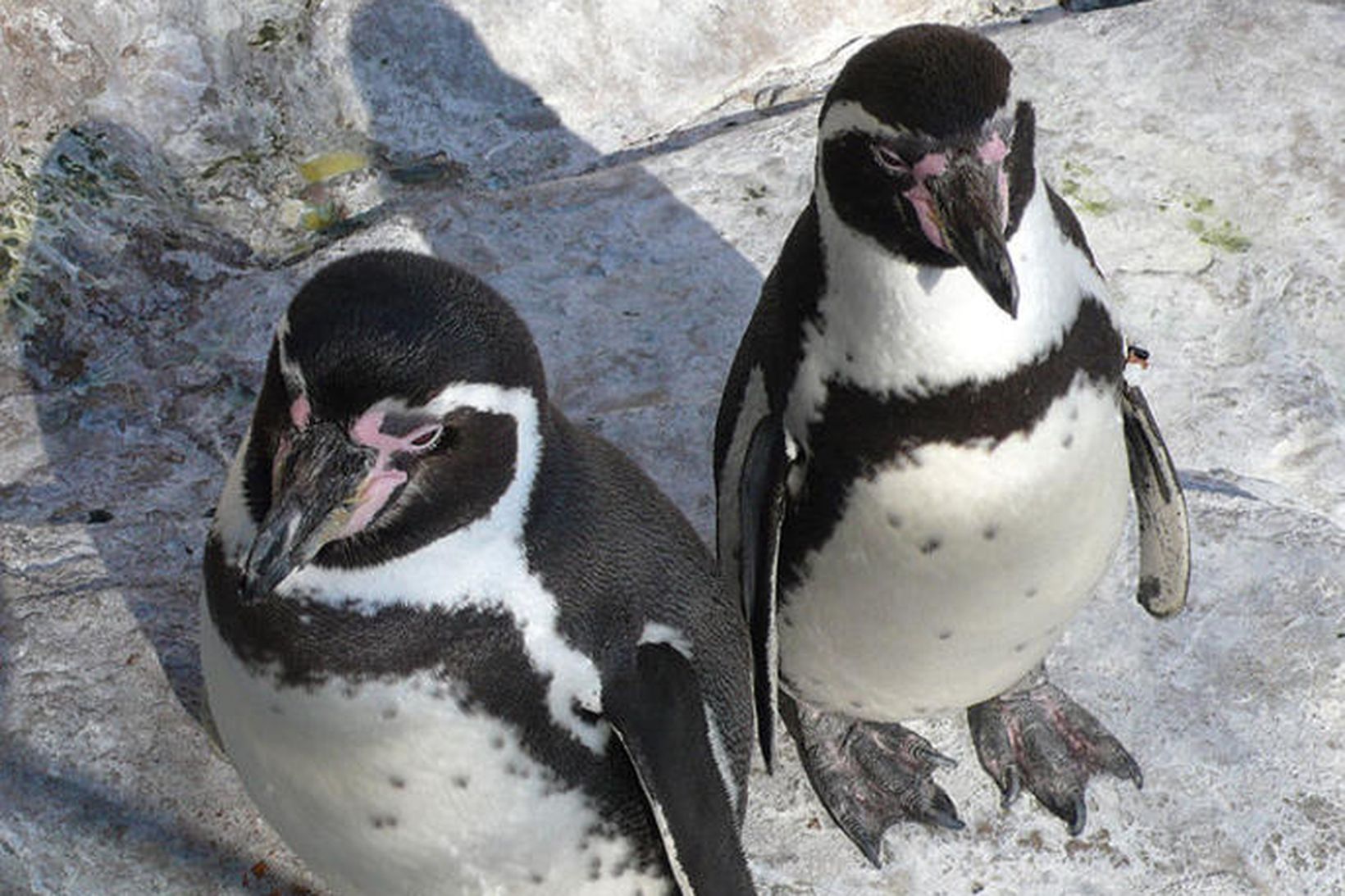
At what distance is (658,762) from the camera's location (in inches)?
83.4

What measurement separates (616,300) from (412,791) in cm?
167

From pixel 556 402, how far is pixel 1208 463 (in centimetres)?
119

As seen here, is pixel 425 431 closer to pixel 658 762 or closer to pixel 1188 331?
pixel 658 762

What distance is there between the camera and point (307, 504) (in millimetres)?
1873

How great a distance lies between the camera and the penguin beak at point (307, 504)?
6.11ft

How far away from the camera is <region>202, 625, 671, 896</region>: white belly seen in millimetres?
2061

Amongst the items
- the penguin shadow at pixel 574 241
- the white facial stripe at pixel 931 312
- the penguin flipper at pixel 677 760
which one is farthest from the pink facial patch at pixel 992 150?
the penguin shadow at pixel 574 241

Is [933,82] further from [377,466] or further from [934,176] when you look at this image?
[377,466]

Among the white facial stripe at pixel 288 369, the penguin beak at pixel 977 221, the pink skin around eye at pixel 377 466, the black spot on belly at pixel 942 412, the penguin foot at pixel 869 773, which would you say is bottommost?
the penguin foot at pixel 869 773

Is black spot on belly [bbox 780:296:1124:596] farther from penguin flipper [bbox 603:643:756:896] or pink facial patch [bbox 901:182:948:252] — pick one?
penguin flipper [bbox 603:643:756:896]

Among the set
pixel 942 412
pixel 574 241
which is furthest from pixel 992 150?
pixel 574 241

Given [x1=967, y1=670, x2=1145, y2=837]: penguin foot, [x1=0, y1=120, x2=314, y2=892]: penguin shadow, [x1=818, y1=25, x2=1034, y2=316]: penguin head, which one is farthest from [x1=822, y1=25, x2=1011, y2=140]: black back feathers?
[x1=0, y1=120, x2=314, y2=892]: penguin shadow

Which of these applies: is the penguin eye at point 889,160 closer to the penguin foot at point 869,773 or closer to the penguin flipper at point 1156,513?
the penguin flipper at point 1156,513

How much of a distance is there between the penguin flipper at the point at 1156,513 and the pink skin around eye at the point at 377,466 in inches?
42.9
